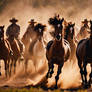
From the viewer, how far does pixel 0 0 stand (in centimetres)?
8175

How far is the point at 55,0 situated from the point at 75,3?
4.70 m

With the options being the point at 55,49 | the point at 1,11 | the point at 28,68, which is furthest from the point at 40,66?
→ the point at 1,11

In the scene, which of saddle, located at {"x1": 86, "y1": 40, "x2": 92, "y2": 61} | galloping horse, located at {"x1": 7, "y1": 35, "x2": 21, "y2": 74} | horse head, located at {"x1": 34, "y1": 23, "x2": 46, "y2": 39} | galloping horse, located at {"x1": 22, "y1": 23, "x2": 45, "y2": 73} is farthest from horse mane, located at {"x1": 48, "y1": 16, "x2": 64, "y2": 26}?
galloping horse, located at {"x1": 7, "y1": 35, "x2": 21, "y2": 74}

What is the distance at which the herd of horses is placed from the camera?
18391 millimetres

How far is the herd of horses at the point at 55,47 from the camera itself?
60.3ft

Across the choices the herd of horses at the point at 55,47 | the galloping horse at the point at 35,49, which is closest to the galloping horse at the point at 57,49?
the herd of horses at the point at 55,47

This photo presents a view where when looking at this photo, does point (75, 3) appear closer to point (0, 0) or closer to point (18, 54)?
point (0, 0)

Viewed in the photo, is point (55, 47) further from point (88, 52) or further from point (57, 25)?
point (88, 52)

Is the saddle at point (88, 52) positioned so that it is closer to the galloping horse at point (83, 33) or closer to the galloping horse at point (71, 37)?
the galloping horse at point (71, 37)

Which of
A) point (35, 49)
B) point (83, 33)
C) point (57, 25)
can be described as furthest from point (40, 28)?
point (57, 25)

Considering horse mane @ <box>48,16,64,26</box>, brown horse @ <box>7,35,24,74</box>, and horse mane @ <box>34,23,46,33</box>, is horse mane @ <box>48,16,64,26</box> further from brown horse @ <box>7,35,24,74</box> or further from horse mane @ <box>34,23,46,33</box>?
brown horse @ <box>7,35,24,74</box>

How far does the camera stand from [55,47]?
18.5m

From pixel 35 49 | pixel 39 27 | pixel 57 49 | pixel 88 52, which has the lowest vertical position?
pixel 88 52

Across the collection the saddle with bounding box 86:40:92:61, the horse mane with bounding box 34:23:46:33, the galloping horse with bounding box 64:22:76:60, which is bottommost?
the saddle with bounding box 86:40:92:61
